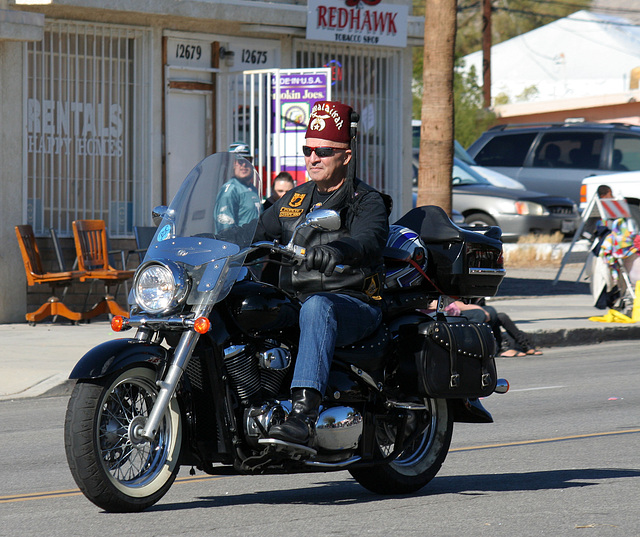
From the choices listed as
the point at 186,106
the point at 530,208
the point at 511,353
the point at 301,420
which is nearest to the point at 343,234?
the point at 301,420

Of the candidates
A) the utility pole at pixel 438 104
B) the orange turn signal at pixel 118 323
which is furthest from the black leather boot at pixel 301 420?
the utility pole at pixel 438 104

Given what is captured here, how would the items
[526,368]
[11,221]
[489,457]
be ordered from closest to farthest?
[489,457], [526,368], [11,221]

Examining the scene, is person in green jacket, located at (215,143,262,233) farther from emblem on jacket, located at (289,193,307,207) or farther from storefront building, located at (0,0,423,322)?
storefront building, located at (0,0,423,322)

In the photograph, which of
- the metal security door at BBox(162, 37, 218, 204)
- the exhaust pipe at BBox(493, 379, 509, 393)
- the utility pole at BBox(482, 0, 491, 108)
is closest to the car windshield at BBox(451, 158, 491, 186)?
the metal security door at BBox(162, 37, 218, 204)

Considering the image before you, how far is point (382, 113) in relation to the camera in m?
18.7

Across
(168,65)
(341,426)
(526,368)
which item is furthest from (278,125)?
(341,426)

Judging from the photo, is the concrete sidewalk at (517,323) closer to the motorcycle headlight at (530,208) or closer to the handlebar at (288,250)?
the motorcycle headlight at (530,208)

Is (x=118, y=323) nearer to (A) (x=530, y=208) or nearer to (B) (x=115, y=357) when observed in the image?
(B) (x=115, y=357)

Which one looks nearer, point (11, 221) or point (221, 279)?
point (221, 279)

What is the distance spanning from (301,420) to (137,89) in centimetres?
1101

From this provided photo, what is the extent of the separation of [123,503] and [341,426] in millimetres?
1081

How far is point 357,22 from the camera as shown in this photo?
17344 mm

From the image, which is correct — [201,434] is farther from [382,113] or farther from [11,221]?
[382,113]

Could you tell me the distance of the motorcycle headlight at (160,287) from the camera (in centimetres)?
566
